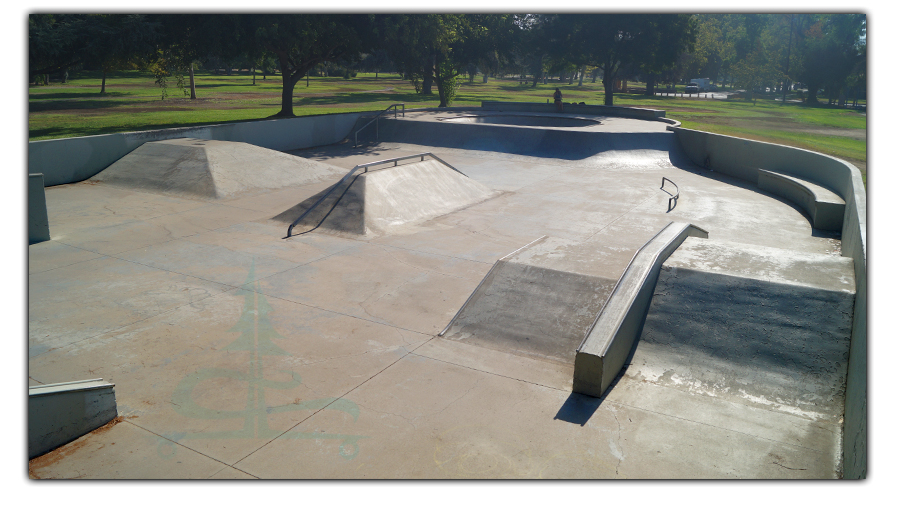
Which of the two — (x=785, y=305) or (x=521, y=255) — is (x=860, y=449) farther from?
(x=521, y=255)

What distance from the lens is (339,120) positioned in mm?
29031

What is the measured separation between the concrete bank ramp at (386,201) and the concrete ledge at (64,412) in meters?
7.46

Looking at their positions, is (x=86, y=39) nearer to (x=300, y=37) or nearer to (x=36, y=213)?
(x=300, y=37)

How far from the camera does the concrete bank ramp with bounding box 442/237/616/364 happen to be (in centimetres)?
779

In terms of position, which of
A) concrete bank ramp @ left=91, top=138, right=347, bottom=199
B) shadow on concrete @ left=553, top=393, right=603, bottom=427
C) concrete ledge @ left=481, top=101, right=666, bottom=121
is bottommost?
shadow on concrete @ left=553, top=393, right=603, bottom=427

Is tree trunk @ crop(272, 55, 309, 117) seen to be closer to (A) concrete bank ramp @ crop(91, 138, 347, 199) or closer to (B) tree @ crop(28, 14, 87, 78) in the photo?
Result: (B) tree @ crop(28, 14, 87, 78)

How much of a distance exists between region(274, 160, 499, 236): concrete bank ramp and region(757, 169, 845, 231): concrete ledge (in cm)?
872

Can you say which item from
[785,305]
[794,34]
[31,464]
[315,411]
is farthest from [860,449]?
[794,34]

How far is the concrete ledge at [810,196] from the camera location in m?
14.2

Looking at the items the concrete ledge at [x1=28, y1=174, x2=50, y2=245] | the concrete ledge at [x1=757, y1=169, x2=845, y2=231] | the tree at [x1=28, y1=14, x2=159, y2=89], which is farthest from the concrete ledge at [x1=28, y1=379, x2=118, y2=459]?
the tree at [x1=28, y1=14, x2=159, y2=89]

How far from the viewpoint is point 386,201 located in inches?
563

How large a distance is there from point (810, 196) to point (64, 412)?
1734 cm

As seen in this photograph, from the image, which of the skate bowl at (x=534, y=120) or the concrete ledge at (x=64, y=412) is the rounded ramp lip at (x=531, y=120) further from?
the concrete ledge at (x=64, y=412)

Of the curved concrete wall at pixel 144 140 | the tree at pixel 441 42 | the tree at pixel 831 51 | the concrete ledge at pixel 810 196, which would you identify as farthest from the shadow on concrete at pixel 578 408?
the tree at pixel 831 51
